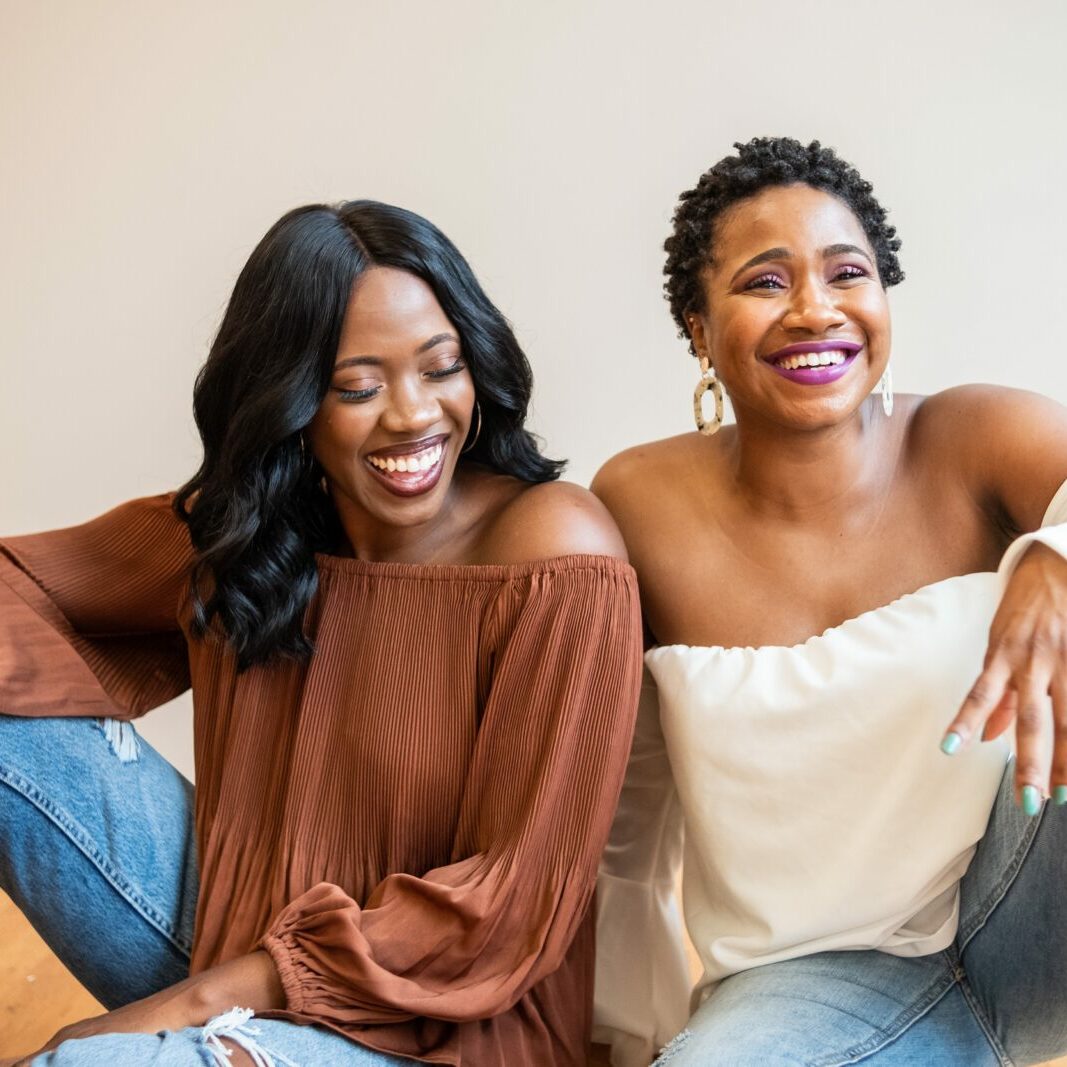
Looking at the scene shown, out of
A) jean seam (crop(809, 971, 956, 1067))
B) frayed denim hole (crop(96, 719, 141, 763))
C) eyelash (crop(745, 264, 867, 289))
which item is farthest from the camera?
frayed denim hole (crop(96, 719, 141, 763))

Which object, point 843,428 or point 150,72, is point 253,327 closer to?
point 843,428

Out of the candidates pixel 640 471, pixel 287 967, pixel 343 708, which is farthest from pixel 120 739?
pixel 640 471

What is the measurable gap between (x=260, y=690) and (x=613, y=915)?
0.52 metres

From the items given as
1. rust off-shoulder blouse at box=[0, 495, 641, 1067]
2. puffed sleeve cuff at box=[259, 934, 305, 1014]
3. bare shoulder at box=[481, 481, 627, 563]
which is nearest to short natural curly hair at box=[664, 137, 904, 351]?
bare shoulder at box=[481, 481, 627, 563]

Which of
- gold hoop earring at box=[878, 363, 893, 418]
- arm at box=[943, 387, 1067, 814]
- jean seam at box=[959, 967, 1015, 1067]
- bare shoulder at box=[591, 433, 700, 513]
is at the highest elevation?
gold hoop earring at box=[878, 363, 893, 418]

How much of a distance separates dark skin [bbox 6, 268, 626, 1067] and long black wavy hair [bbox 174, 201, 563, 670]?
0.9 inches

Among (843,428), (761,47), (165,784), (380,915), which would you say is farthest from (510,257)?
(380,915)

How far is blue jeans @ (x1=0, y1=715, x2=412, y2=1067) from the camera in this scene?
1.39 m

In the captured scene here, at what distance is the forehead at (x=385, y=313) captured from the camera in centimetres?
132

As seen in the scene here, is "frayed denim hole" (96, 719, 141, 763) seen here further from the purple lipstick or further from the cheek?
the purple lipstick

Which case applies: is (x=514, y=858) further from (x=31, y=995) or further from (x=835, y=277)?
(x=31, y=995)

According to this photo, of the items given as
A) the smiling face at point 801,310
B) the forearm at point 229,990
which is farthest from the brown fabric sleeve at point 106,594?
the smiling face at point 801,310

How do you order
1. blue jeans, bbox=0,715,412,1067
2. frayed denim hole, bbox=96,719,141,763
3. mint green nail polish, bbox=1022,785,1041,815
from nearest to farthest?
mint green nail polish, bbox=1022,785,1041,815, blue jeans, bbox=0,715,412,1067, frayed denim hole, bbox=96,719,141,763

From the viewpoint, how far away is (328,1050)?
3.90 ft
